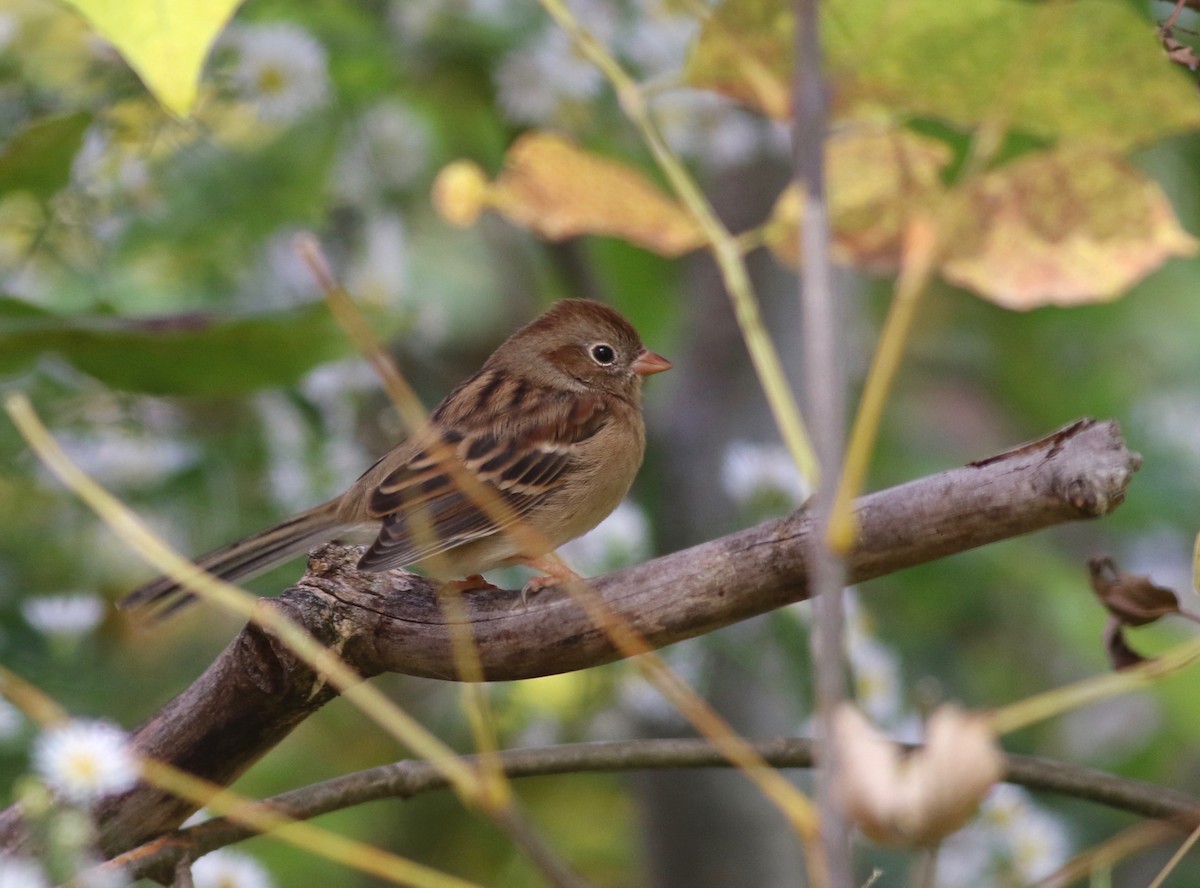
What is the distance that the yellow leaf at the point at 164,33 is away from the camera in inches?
41.0

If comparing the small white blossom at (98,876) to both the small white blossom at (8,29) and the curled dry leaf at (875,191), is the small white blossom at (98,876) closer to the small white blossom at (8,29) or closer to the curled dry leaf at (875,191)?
the curled dry leaf at (875,191)

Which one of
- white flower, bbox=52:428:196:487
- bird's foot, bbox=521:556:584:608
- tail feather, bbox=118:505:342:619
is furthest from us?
white flower, bbox=52:428:196:487

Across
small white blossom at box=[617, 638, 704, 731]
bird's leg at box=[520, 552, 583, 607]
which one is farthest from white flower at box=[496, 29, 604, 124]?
small white blossom at box=[617, 638, 704, 731]

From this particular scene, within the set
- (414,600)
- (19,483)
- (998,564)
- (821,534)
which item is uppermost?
(998,564)

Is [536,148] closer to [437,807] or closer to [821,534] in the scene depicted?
[821,534]

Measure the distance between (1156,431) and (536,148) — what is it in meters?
2.26

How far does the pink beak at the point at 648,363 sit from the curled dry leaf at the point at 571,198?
40.5 inches

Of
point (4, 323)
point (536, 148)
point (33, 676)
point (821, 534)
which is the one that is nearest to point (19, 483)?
point (33, 676)

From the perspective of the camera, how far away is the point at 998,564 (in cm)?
333

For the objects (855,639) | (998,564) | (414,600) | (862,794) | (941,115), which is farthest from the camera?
(998,564)

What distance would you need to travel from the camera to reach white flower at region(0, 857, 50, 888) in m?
1.21

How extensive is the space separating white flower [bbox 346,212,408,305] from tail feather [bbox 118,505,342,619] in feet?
2.74

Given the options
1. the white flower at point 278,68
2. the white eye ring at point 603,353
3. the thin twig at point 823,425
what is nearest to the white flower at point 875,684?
the white eye ring at point 603,353

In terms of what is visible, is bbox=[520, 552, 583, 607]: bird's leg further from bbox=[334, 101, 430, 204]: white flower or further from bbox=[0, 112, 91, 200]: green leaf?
bbox=[334, 101, 430, 204]: white flower
